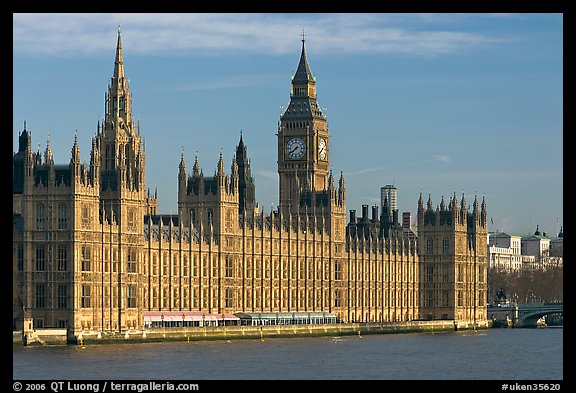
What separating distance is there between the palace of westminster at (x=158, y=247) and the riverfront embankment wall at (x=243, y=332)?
146 cm

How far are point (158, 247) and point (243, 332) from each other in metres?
11.1

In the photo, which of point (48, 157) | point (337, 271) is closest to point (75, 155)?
point (48, 157)

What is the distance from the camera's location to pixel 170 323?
144 metres

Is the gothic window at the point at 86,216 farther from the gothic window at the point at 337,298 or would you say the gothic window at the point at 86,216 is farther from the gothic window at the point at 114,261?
the gothic window at the point at 337,298

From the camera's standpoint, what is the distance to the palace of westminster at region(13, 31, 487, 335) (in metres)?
130

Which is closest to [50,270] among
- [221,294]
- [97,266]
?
[97,266]

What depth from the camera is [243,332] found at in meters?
150

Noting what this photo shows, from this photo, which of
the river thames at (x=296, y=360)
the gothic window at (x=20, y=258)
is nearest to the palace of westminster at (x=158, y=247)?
the gothic window at (x=20, y=258)

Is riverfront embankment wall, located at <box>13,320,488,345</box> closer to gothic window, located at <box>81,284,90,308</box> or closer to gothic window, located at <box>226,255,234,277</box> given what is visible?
gothic window, located at <box>81,284,90,308</box>

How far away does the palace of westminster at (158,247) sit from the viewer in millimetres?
130000
